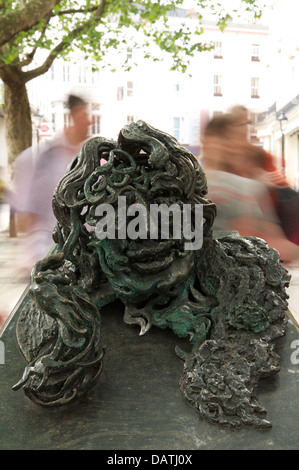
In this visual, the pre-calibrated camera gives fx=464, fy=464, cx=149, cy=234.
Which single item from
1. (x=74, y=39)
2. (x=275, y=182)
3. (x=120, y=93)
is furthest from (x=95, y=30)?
(x=120, y=93)

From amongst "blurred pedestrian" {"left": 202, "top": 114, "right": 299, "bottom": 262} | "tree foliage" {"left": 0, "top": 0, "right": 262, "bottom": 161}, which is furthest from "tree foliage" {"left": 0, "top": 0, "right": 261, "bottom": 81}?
"blurred pedestrian" {"left": 202, "top": 114, "right": 299, "bottom": 262}

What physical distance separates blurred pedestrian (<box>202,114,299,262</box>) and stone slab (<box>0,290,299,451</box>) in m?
0.88

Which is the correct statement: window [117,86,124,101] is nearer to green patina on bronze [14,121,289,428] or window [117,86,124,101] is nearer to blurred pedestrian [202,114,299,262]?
blurred pedestrian [202,114,299,262]

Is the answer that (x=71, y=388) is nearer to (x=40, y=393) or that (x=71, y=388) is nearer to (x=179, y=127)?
(x=40, y=393)

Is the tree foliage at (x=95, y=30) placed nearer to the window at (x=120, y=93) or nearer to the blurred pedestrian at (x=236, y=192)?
the blurred pedestrian at (x=236, y=192)

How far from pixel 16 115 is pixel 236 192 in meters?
3.83

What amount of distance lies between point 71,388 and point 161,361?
A: 0.24 metres

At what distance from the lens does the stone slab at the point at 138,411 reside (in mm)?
936

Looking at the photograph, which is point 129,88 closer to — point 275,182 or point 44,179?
point 44,179

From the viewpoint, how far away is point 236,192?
2123mm

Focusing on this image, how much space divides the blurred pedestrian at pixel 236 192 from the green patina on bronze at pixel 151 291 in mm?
747

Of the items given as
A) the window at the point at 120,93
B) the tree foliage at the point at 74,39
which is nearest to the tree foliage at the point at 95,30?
the tree foliage at the point at 74,39

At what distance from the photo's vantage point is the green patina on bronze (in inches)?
40.5

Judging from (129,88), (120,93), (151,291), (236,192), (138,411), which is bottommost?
(138,411)
